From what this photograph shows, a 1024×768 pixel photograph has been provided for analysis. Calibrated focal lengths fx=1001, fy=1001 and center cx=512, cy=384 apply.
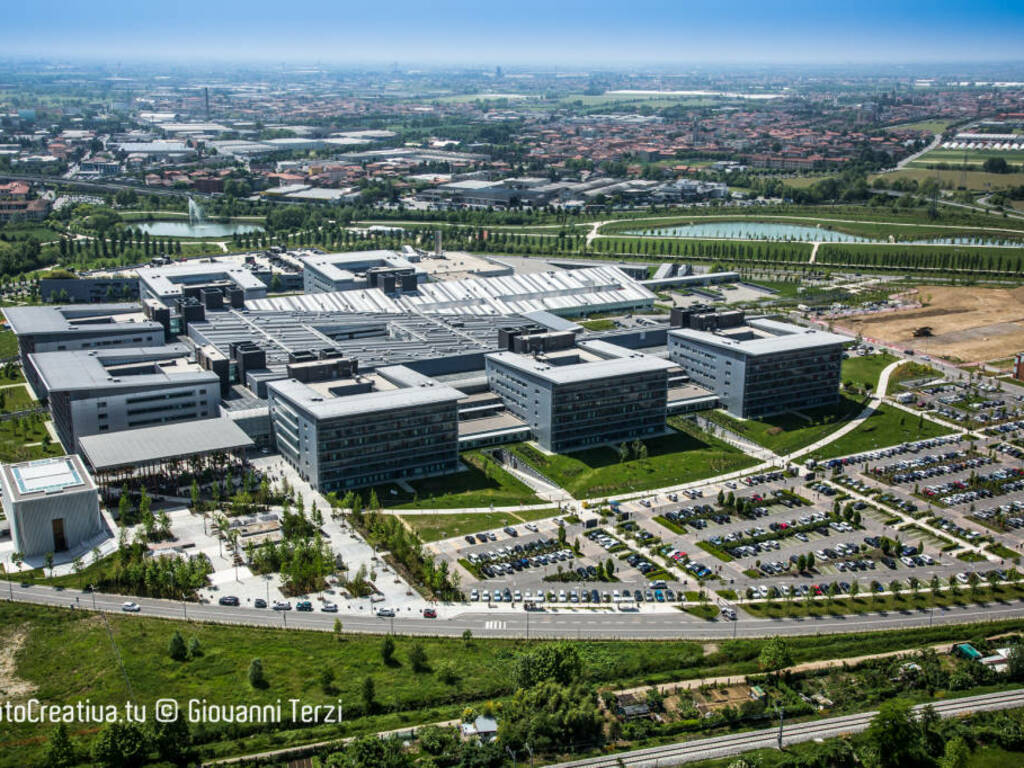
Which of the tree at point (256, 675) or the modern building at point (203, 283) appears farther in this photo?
the modern building at point (203, 283)

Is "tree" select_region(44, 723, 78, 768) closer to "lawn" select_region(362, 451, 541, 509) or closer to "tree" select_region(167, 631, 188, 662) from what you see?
"tree" select_region(167, 631, 188, 662)

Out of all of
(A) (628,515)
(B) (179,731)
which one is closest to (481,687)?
(B) (179,731)

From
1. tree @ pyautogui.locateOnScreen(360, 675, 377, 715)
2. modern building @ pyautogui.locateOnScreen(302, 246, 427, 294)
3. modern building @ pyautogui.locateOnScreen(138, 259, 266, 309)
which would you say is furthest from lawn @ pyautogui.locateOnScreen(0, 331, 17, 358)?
tree @ pyautogui.locateOnScreen(360, 675, 377, 715)

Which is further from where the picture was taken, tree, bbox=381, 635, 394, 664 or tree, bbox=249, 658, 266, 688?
tree, bbox=381, 635, 394, 664

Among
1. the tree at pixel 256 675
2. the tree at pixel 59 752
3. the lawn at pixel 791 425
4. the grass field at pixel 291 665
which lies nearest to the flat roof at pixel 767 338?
the lawn at pixel 791 425

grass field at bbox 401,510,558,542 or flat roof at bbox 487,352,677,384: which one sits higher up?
flat roof at bbox 487,352,677,384

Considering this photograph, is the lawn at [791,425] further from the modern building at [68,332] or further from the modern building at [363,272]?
the modern building at [68,332]

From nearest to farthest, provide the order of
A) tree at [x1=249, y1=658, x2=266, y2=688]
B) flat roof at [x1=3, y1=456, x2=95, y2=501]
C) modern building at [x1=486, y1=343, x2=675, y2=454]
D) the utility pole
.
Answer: the utility pole, tree at [x1=249, y1=658, x2=266, y2=688], flat roof at [x1=3, y1=456, x2=95, y2=501], modern building at [x1=486, y1=343, x2=675, y2=454]
